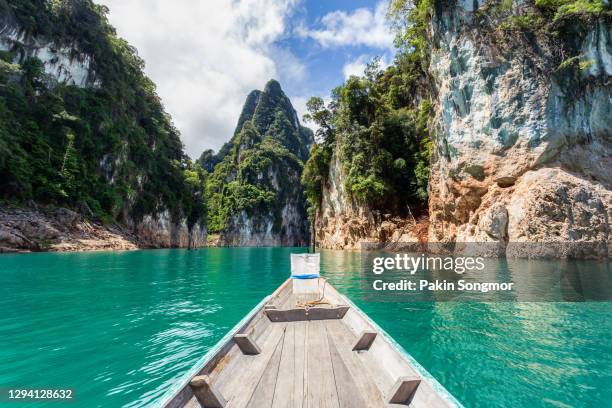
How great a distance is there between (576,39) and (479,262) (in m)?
15.0

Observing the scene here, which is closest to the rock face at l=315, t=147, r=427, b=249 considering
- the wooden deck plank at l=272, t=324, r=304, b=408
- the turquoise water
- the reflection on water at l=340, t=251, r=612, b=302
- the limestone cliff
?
the limestone cliff

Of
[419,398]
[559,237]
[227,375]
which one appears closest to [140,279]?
[227,375]

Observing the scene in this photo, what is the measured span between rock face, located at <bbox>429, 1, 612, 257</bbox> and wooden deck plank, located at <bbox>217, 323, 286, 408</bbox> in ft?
58.1

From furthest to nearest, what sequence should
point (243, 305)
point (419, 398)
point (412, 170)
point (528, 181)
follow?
point (412, 170)
point (528, 181)
point (243, 305)
point (419, 398)

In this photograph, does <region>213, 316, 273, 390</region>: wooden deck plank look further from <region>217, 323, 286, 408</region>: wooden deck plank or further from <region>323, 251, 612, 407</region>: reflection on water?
<region>323, 251, 612, 407</region>: reflection on water

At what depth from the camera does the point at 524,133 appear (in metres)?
18.3

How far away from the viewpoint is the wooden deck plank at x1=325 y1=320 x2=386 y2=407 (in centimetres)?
258

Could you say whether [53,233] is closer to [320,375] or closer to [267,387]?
[267,387]

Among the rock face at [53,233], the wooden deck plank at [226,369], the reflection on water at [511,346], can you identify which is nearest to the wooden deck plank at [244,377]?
the wooden deck plank at [226,369]

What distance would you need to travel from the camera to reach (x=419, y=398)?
2.31 metres

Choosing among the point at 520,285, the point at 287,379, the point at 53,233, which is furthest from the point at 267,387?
the point at 53,233

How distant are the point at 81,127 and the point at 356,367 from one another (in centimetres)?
4328

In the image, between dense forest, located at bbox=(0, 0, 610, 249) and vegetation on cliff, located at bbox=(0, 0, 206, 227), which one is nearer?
dense forest, located at bbox=(0, 0, 610, 249)

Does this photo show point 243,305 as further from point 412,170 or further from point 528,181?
point 412,170
